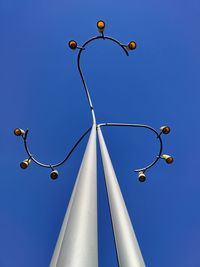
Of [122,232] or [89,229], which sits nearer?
[89,229]

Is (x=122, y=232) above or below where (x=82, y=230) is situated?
above

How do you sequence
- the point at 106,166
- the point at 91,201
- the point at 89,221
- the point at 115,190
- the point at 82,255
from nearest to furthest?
the point at 82,255 < the point at 89,221 < the point at 91,201 < the point at 115,190 < the point at 106,166

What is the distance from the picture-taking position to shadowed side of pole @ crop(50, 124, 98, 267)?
9.13ft

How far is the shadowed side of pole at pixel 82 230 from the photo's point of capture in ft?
9.13

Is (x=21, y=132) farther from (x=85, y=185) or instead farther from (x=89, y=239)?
(x=89, y=239)

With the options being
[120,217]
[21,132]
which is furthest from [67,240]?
[21,132]

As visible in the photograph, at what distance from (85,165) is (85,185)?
0.41 m

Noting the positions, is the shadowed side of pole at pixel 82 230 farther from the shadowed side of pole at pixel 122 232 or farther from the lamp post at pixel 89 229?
the shadowed side of pole at pixel 122 232

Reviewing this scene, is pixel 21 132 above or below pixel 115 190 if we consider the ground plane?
above

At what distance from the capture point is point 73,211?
320cm

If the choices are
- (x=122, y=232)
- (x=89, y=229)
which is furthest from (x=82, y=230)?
(x=122, y=232)

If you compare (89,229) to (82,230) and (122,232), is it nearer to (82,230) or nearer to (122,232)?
(82,230)

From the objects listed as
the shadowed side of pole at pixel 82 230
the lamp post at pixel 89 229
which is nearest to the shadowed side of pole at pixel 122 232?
the lamp post at pixel 89 229

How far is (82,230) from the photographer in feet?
9.75
